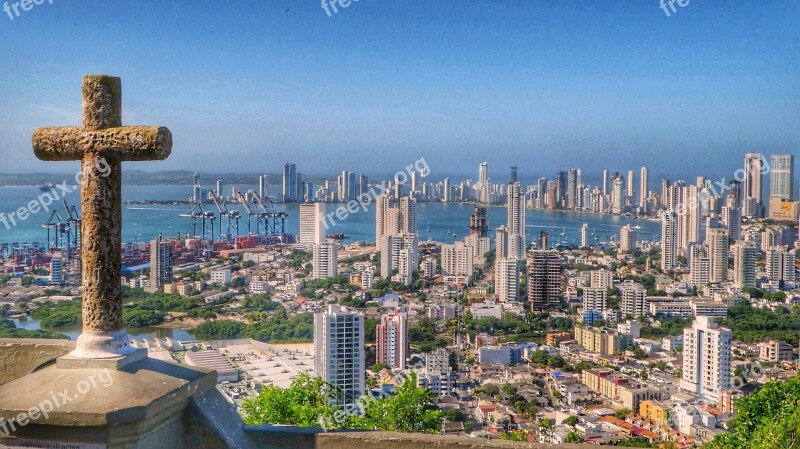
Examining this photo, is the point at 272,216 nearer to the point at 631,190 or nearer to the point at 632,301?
the point at 632,301

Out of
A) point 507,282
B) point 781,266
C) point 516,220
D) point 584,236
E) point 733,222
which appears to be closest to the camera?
point 781,266

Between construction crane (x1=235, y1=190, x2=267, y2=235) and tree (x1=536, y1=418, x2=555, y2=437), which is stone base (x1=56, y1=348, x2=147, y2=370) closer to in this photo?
tree (x1=536, y1=418, x2=555, y2=437)

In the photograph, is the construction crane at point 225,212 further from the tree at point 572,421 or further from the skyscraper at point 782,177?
the skyscraper at point 782,177

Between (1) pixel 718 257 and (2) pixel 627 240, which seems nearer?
(1) pixel 718 257

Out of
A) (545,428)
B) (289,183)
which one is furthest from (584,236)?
(545,428)

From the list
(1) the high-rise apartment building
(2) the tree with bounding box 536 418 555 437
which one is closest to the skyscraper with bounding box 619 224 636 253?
(1) the high-rise apartment building

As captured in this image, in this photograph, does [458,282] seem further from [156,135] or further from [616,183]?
[156,135]
